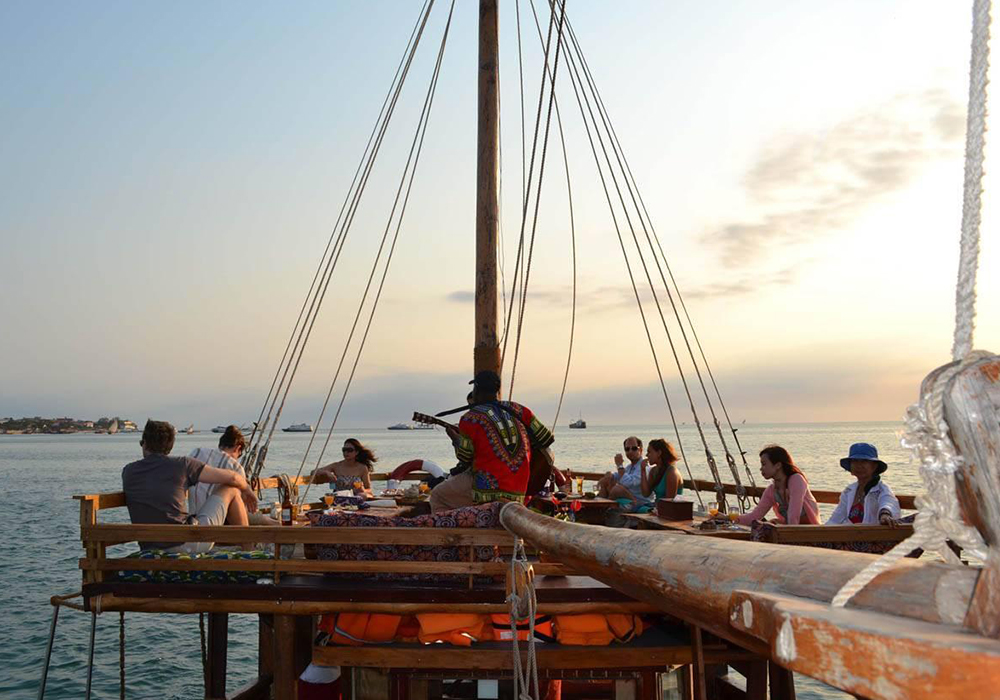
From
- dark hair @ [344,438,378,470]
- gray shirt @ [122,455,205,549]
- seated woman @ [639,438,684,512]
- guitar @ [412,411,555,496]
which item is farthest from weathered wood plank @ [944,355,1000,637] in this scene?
dark hair @ [344,438,378,470]

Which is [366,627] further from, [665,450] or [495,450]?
[665,450]

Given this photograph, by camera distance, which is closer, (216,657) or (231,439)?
(231,439)

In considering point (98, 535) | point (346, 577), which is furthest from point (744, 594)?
point (98, 535)

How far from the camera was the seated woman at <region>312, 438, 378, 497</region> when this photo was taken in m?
12.0

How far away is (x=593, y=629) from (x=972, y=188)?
194 inches

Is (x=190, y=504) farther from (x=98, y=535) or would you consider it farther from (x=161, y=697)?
(x=161, y=697)

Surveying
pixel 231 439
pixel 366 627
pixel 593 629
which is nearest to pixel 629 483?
pixel 231 439

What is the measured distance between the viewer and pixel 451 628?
5.65m

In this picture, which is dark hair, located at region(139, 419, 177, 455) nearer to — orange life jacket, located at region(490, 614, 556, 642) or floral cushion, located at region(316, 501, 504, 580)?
floral cushion, located at region(316, 501, 504, 580)

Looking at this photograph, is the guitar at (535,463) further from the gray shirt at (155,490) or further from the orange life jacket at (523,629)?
the gray shirt at (155,490)

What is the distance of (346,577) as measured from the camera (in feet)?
19.8

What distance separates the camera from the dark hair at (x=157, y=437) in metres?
6.84

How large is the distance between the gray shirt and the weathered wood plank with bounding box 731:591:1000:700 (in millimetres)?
6417

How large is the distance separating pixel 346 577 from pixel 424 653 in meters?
0.90
